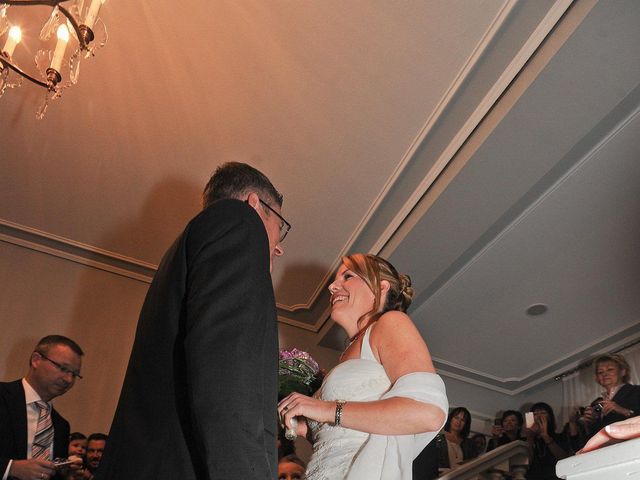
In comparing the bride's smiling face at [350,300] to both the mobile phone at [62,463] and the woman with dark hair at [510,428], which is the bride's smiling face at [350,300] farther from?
the woman with dark hair at [510,428]

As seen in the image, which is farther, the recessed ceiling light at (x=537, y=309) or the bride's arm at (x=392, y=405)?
the recessed ceiling light at (x=537, y=309)

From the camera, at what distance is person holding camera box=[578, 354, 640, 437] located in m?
5.47

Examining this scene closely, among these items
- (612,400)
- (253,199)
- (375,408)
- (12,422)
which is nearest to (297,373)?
(375,408)

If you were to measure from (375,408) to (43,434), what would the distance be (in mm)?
3245

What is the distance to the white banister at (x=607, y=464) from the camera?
82cm

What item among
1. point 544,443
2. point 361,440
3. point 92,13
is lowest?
point 361,440

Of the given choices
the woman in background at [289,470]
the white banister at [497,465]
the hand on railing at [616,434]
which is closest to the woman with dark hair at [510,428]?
the white banister at [497,465]

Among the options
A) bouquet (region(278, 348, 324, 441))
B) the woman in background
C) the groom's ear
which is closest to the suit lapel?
the woman in background

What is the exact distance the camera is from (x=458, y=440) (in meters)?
7.41

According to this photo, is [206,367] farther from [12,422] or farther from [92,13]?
[12,422]

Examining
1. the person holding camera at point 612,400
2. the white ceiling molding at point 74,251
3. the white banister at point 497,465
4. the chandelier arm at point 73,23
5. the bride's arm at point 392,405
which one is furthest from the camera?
the white ceiling molding at point 74,251

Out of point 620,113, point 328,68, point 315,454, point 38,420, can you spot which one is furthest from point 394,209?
point 315,454

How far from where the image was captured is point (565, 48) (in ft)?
13.9

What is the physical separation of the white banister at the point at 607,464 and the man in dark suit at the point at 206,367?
52cm
